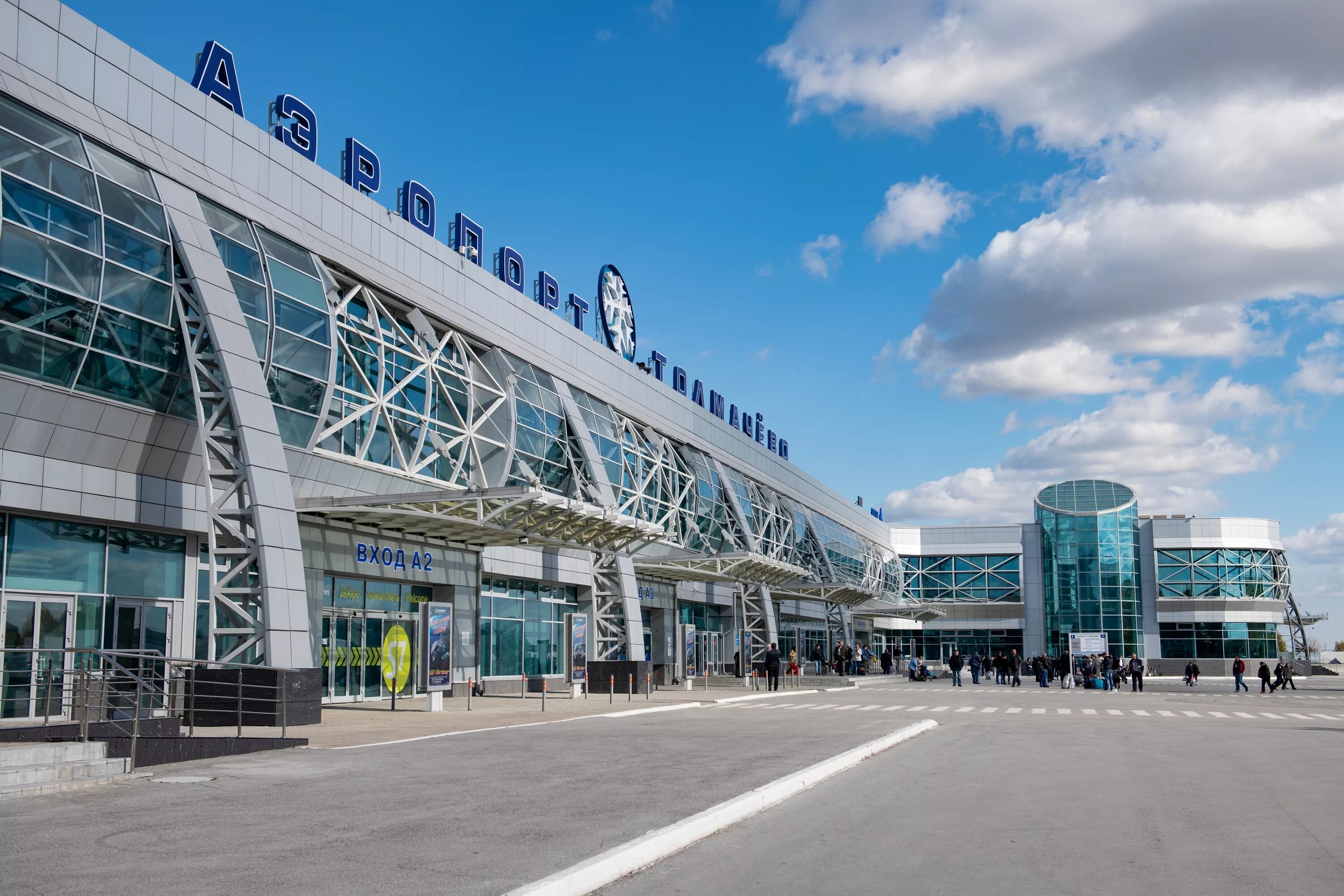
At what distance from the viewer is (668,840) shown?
9.26 metres

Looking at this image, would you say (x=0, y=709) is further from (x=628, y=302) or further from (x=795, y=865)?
(x=628, y=302)

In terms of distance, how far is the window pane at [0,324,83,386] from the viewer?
62.7 ft

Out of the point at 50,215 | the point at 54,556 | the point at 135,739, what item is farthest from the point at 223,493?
the point at 135,739

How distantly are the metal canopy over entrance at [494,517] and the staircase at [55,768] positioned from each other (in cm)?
1246

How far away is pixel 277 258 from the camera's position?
1050 inches

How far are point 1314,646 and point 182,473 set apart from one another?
423 feet

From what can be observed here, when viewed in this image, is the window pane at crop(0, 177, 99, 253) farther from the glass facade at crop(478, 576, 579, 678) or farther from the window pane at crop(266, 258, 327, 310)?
the glass facade at crop(478, 576, 579, 678)

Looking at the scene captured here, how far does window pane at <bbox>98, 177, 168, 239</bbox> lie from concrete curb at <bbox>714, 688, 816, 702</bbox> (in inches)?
796

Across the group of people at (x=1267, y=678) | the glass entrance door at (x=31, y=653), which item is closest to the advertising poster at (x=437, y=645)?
the glass entrance door at (x=31, y=653)

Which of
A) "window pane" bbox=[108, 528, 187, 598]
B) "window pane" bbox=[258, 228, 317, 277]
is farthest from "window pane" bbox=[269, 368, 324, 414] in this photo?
"window pane" bbox=[108, 528, 187, 598]

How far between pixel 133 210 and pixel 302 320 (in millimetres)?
5235

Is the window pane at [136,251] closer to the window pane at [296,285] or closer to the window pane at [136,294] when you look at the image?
the window pane at [136,294]

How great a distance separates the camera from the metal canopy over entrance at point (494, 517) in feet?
87.1

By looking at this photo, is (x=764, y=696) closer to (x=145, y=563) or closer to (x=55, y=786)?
(x=145, y=563)
